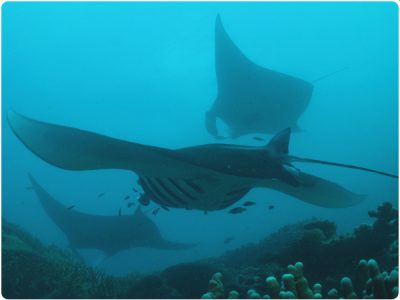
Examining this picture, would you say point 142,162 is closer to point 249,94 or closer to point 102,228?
point 249,94

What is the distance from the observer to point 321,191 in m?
3.94

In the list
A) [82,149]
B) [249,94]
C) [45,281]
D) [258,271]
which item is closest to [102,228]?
[249,94]

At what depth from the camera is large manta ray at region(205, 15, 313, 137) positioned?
8.38 metres

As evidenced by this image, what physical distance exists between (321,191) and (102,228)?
728 cm

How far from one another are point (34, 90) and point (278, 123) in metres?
28.0

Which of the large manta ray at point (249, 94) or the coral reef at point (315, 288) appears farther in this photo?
the large manta ray at point (249, 94)

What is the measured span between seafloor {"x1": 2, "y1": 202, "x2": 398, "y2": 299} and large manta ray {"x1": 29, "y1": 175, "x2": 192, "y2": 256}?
453cm

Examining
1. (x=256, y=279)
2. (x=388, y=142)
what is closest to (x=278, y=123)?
(x=256, y=279)

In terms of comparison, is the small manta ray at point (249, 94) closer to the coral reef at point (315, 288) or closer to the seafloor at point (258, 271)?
the seafloor at point (258, 271)

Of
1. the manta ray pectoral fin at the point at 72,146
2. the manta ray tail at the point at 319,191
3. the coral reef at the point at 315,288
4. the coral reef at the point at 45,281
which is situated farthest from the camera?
the coral reef at the point at 45,281

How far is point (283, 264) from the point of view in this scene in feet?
13.8

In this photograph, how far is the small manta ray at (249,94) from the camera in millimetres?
8375

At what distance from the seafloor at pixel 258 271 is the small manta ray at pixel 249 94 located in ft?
14.7

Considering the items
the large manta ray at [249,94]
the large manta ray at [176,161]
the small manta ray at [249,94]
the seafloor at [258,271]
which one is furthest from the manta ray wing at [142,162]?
the large manta ray at [249,94]
